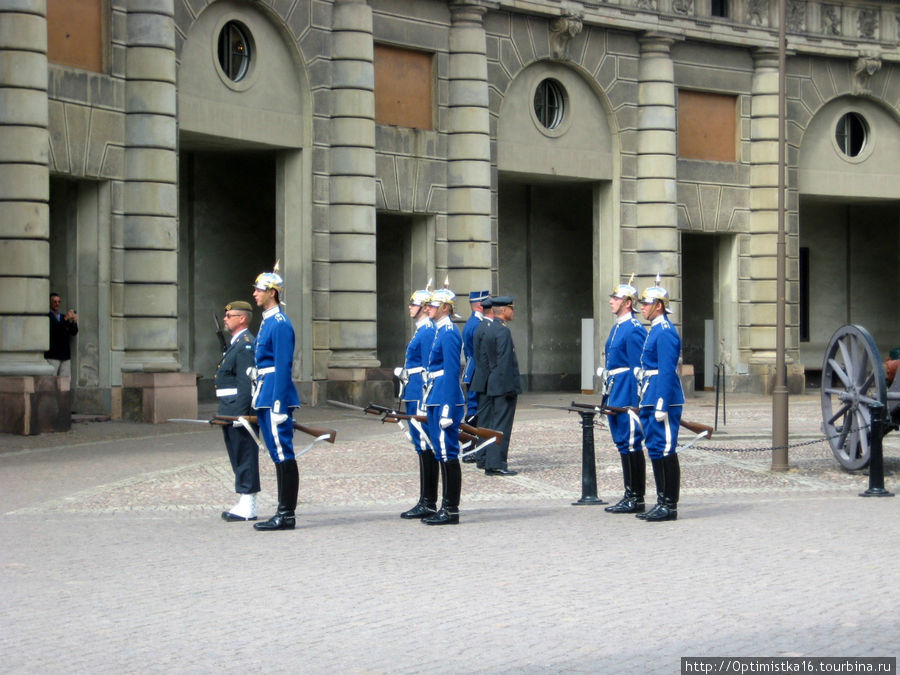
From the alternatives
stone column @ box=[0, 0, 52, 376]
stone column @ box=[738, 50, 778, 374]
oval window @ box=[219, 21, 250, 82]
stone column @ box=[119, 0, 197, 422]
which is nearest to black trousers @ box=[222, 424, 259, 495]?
stone column @ box=[0, 0, 52, 376]

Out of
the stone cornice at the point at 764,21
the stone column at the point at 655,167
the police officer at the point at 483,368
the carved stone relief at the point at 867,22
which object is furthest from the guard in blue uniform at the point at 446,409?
the carved stone relief at the point at 867,22

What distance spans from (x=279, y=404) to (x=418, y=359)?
1357 millimetres

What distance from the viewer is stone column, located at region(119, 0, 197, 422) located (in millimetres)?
21078

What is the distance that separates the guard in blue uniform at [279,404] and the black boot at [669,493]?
9.08 feet

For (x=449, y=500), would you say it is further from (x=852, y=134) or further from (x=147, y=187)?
(x=852, y=134)

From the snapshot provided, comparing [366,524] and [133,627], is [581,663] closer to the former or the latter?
[133,627]

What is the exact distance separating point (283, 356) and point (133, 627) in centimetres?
393

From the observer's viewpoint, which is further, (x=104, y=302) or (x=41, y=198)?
(x=104, y=302)

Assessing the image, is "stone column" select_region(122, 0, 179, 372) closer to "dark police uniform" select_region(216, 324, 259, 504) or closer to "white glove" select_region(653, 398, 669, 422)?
"dark police uniform" select_region(216, 324, 259, 504)

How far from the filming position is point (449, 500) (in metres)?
11.5

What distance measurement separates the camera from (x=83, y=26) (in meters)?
20.6

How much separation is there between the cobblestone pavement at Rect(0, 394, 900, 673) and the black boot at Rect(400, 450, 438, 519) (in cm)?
33

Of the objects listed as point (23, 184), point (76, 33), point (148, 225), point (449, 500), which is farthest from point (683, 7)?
point (449, 500)

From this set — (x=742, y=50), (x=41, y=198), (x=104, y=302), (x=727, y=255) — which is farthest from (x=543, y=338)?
(x=41, y=198)
